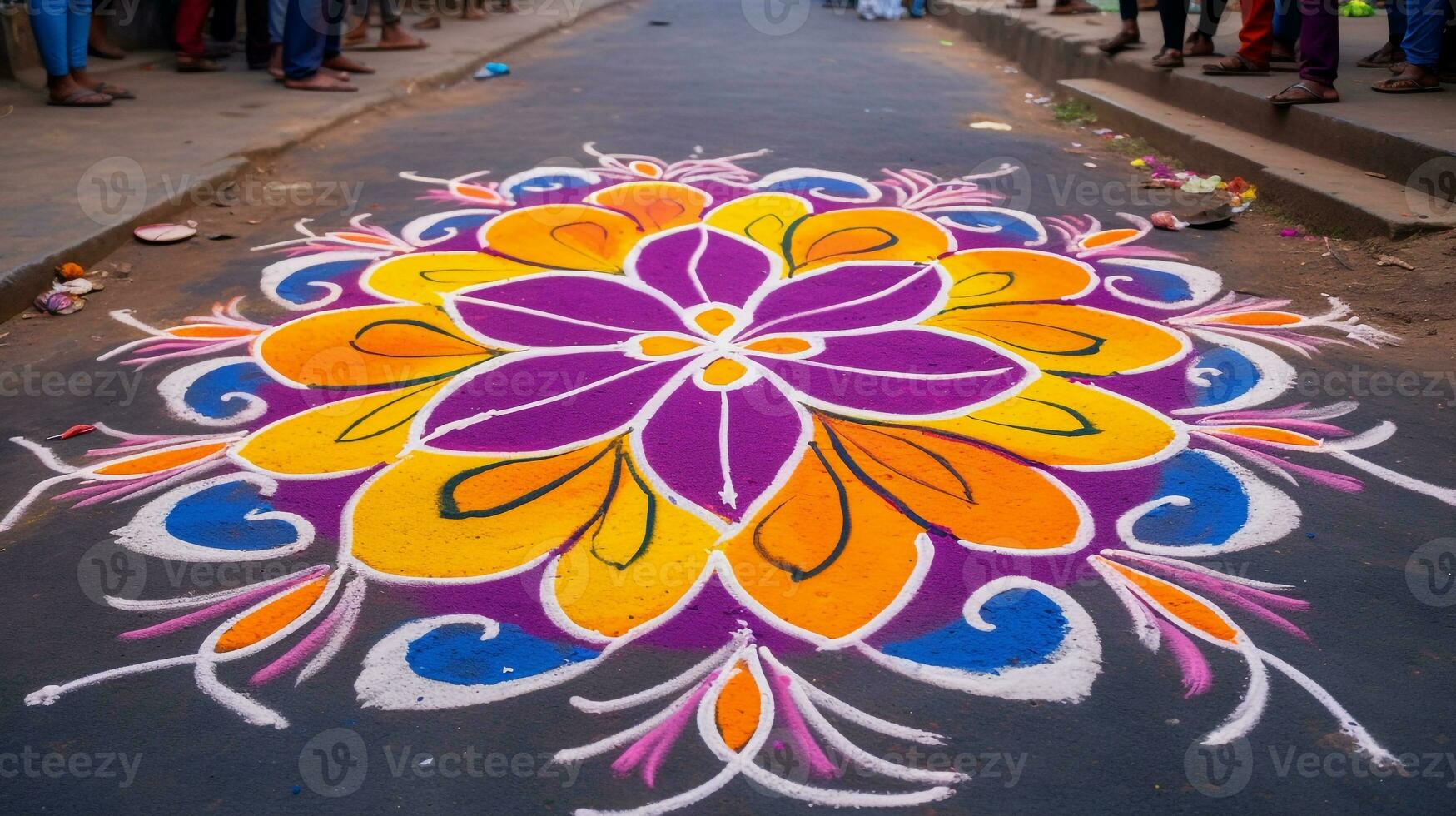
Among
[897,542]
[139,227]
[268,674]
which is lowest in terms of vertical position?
[268,674]

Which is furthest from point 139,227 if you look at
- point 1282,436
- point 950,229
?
point 1282,436

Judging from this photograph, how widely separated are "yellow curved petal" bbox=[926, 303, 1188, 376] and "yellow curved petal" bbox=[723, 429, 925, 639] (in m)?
0.98

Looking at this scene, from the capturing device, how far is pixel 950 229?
444cm

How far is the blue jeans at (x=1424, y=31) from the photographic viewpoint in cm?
466

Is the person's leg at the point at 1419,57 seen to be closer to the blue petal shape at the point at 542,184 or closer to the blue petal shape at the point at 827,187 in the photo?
the blue petal shape at the point at 827,187

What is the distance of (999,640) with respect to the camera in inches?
82.2

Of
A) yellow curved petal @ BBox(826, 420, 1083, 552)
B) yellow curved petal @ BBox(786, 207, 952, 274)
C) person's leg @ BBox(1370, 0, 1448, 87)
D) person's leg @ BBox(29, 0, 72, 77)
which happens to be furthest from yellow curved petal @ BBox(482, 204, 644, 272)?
person's leg @ BBox(1370, 0, 1448, 87)

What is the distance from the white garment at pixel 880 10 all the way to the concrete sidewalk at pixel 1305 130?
18.6 ft

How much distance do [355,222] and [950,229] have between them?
8.28ft

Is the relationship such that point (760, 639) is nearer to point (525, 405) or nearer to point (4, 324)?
point (525, 405)

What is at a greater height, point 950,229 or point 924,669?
point 950,229

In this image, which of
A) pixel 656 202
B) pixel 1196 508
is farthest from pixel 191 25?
pixel 1196 508

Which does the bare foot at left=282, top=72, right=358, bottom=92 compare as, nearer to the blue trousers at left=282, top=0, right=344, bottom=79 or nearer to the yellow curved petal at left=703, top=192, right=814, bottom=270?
the blue trousers at left=282, top=0, right=344, bottom=79

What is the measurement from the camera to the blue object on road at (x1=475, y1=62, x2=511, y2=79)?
8172mm
